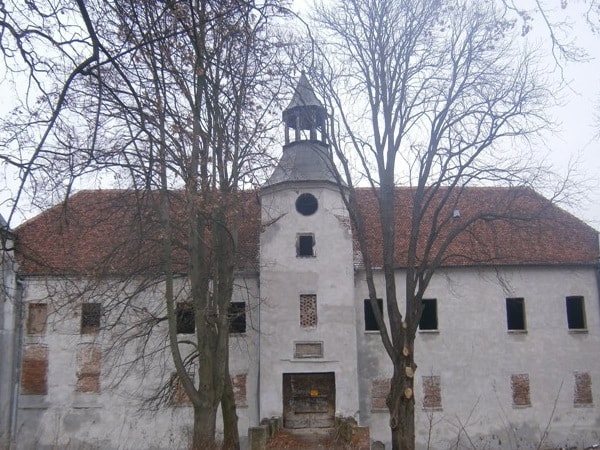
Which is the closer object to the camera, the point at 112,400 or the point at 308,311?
the point at 308,311

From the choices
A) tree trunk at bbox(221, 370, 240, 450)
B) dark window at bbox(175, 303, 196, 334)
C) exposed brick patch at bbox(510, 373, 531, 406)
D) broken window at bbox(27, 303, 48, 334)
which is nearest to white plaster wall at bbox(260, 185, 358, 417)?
dark window at bbox(175, 303, 196, 334)

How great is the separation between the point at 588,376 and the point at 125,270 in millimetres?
19085

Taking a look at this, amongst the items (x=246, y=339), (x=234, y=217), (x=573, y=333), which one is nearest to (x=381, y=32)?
(x=234, y=217)

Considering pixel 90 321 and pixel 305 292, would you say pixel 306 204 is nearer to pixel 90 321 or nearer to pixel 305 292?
pixel 305 292

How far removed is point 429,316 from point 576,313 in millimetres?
6303

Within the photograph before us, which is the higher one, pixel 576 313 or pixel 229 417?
pixel 576 313

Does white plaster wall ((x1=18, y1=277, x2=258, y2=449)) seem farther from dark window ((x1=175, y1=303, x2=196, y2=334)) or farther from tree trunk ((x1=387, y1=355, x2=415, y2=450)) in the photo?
tree trunk ((x1=387, y1=355, x2=415, y2=450))

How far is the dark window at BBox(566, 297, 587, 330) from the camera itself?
26.2 meters

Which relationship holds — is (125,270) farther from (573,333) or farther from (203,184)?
(573,333)

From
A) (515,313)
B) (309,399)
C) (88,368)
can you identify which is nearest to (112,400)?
(88,368)

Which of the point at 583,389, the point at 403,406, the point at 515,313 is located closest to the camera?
the point at 403,406

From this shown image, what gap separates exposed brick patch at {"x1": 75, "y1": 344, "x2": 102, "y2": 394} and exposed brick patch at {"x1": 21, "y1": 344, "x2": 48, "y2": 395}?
4.21 ft

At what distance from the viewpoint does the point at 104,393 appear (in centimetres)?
2453

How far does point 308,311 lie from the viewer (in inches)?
953
